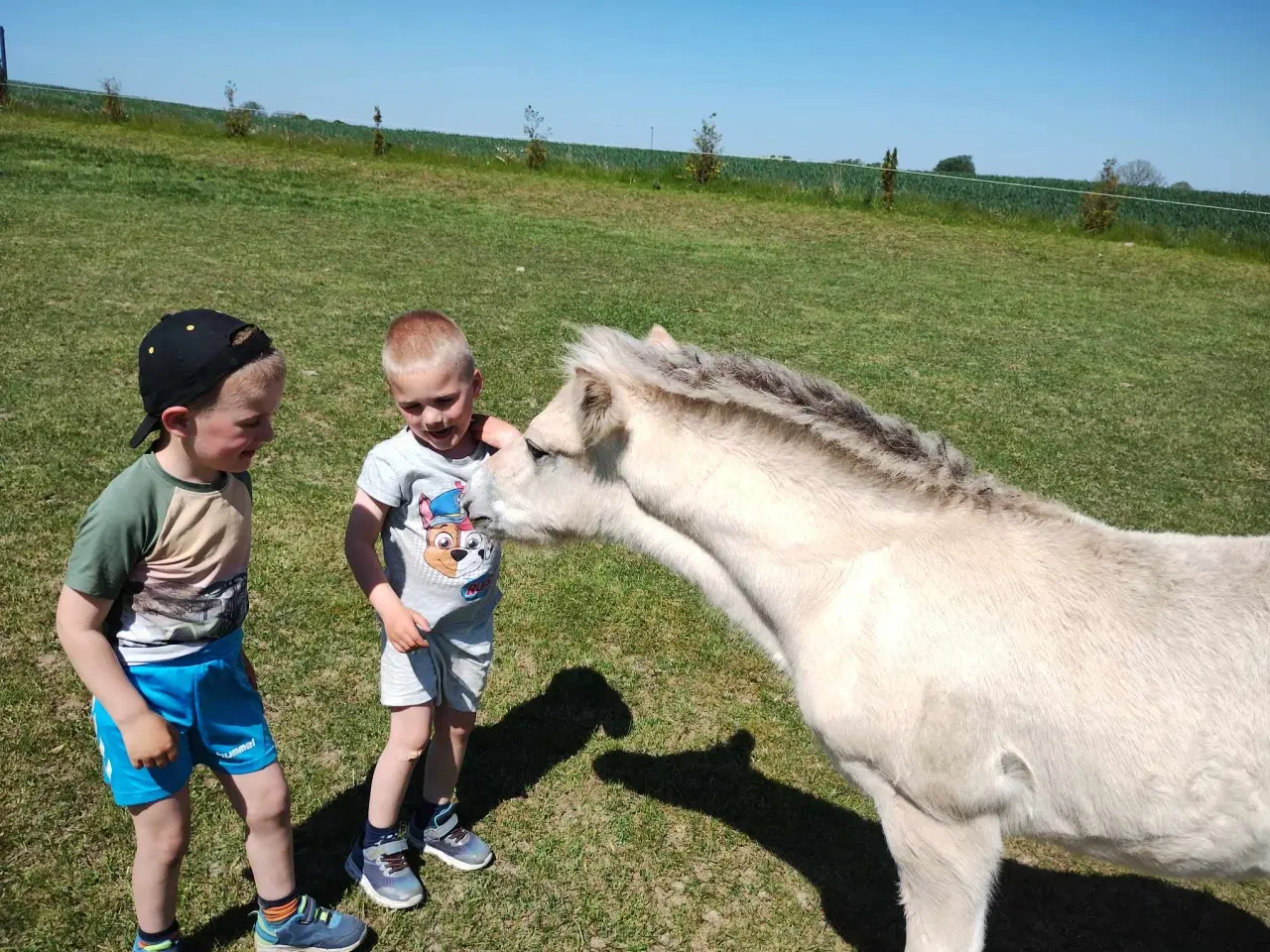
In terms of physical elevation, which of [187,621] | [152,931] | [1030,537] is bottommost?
[152,931]

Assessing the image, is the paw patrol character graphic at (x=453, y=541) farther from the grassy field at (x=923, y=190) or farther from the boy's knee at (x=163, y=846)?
the grassy field at (x=923, y=190)

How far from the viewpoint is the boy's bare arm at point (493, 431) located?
321 centimetres

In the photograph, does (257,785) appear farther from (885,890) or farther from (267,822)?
(885,890)

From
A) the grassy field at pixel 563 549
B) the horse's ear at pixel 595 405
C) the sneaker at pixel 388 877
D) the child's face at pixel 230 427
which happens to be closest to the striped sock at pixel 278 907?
the grassy field at pixel 563 549

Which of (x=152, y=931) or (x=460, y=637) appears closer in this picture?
(x=152, y=931)

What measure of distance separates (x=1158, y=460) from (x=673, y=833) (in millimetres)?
6832

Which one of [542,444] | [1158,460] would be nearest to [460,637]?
[542,444]

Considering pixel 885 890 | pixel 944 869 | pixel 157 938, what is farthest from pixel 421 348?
pixel 885 890

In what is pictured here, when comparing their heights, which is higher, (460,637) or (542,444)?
→ (542,444)

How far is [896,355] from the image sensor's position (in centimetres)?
1101

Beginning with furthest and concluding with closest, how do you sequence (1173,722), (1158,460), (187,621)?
1. (1158,460)
2. (187,621)
3. (1173,722)

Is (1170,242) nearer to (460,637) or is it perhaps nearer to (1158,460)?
(1158,460)

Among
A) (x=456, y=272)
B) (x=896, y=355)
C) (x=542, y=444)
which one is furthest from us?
(x=456, y=272)

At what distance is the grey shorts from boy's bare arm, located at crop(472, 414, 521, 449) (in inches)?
27.9
